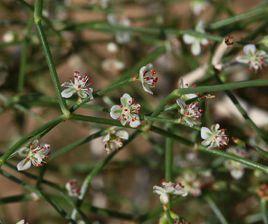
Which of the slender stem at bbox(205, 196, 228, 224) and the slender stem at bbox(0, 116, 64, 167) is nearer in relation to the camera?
the slender stem at bbox(0, 116, 64, 167)

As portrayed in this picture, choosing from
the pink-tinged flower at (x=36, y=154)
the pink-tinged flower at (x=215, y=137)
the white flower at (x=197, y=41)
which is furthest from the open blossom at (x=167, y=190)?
the white flower at (x=197, y=41)

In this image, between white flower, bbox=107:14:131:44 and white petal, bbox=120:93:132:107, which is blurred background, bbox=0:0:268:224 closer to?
white flower, bbox=107:14:131:44

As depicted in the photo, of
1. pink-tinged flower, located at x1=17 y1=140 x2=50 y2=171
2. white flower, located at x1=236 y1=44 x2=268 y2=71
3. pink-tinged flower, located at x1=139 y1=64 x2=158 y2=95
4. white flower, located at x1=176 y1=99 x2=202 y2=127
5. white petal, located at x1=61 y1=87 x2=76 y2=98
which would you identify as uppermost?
white flower, located at x1=236 y1=44 x2=268 y2=71

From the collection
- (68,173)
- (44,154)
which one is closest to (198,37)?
(44,154)

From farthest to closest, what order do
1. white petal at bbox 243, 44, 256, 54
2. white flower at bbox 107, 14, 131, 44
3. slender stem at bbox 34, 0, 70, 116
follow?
white flower at bbox 107, 14, 131, 44, white petal at bbox 243, 44, 256, 54, slender stem at bbox 34, 0, 70, 116

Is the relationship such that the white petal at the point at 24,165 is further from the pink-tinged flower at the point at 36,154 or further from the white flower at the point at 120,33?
the white flower at the point at 120,33

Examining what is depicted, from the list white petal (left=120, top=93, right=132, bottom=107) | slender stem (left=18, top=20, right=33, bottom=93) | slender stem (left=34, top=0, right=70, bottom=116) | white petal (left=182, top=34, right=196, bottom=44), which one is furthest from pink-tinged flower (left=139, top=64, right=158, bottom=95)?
slender stem (left=18, top=20, right=33, bottom=93)

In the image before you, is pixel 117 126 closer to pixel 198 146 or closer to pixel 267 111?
pixel 198 146
